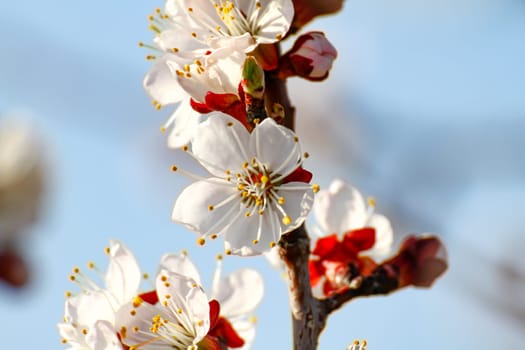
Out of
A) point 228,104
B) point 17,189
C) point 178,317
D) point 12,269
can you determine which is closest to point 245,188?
point 228,104

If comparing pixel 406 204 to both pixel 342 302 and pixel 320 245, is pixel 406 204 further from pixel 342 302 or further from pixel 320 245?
pixel 342 302

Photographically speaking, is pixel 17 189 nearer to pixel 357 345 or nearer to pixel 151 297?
pixel 151 297

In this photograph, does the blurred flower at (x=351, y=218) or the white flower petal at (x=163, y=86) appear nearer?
the white flower petal at (x=163, y=86)

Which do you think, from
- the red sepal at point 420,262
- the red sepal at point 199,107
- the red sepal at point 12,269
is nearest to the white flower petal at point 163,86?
the red sepal at point 199,107

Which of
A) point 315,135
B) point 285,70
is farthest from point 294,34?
point 315,135

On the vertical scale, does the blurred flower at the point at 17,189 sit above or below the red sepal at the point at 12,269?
above

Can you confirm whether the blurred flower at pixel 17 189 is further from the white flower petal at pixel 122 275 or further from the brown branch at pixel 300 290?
the brown branch at pixel 300 290

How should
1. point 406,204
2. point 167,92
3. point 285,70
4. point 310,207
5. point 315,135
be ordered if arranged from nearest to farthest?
point 310,207
point 285,70
point 167,92
point 406,204
point 315,135
